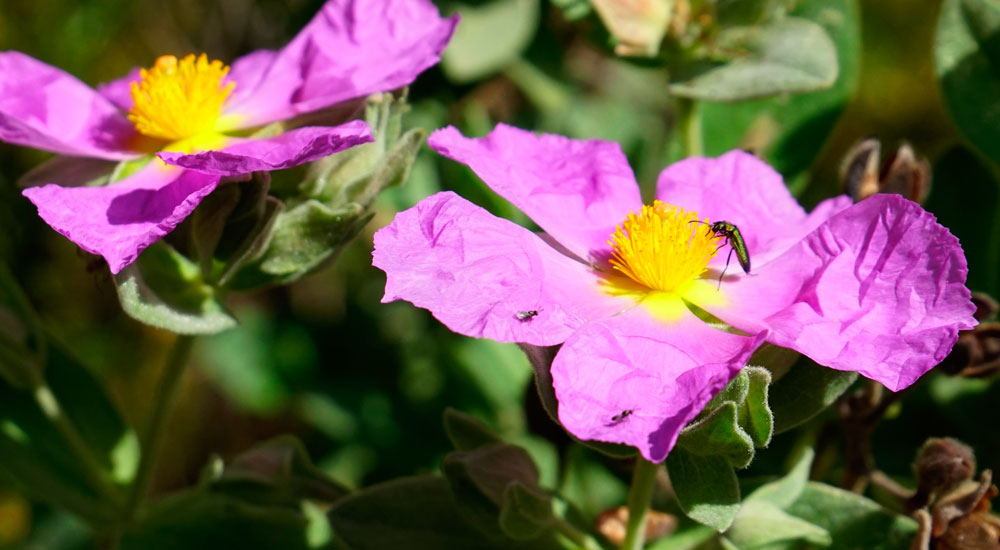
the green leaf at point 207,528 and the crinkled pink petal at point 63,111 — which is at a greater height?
the crinkled pink petal at point 63,111

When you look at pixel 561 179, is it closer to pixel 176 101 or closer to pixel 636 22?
pixel 636 22

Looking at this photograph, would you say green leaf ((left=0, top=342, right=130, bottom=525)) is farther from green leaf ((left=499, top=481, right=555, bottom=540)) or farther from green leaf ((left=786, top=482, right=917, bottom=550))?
green leaf ((left=786, top=482, right=917, bottom=550))

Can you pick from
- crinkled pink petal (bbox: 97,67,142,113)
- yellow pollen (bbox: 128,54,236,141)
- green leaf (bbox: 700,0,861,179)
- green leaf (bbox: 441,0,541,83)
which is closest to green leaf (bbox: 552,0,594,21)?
green leaf (bbox: 700,0,861,179)

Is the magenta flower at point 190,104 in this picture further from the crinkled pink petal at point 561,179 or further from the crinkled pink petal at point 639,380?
the crinkled pink petal at point 639,380

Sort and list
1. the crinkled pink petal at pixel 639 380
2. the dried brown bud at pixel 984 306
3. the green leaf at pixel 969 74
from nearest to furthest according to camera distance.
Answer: the crinkled pink petal at pixel 639 380 < the dried brown bud at pixel 984 306 < the green leaf at pixel 969 74

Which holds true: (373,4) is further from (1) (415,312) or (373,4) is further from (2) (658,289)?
(1) (415,312)

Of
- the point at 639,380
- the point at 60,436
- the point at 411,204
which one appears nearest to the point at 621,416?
the point at 639,380

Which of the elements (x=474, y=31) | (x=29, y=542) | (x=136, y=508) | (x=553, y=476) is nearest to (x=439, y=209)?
(x=136, y=508)

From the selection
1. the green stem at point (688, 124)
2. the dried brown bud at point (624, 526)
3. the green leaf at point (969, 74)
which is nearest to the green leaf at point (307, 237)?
the dried brown bud at point (624, 526)
